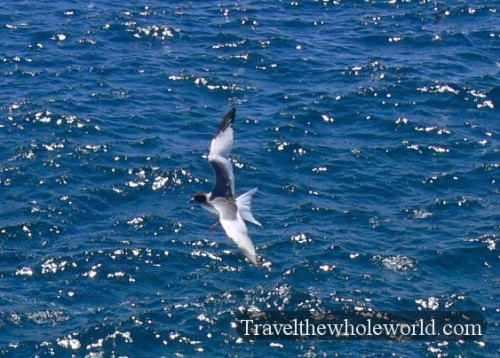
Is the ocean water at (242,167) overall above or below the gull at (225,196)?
below

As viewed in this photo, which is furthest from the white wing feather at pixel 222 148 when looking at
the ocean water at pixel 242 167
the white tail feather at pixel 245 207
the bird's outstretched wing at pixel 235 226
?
the ocean water at pixel 242 167

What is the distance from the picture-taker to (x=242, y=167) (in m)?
41.5

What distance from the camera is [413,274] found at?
1385 inches

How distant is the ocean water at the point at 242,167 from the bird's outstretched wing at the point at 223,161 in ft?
16.0

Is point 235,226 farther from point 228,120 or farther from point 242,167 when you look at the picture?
point 242,167

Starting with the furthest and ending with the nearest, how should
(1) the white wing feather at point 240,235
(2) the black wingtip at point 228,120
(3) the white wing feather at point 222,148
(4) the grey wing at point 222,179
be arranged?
(3) the white wing feather at point 222,148 → (4) the grey wing at point 222,179 → (2) the black wingtip at point 228,120 → (1) the white wing feather at point 240,235

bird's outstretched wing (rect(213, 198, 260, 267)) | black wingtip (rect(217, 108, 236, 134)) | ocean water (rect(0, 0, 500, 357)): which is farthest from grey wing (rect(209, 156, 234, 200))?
ocean water (rect(0, 0, 500, 357))

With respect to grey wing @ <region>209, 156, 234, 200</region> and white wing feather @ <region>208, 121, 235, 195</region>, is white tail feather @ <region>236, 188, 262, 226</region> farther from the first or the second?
white wing feather @ <region>208, 121, 235, 195</region>

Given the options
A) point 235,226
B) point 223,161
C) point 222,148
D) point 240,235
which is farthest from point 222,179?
point 240,235

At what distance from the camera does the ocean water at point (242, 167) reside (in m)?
33.3

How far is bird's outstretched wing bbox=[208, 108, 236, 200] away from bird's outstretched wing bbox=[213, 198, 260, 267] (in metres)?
0.45

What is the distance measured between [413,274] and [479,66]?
756 inches

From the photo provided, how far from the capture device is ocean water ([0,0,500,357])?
33.3m

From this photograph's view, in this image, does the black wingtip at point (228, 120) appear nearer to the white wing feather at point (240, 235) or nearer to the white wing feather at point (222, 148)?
the white wing feather at point (222, 148)
